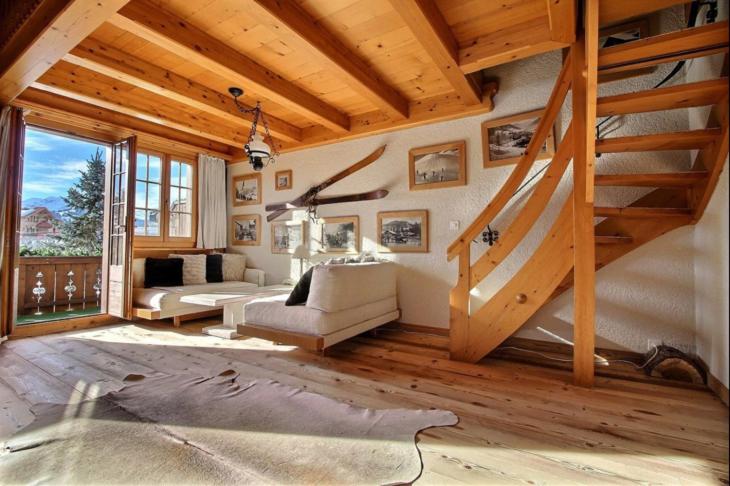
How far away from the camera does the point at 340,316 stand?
299 cm

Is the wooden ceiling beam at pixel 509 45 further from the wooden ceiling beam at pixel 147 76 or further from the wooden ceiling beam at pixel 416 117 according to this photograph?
the wooden ceiling beam at pixel 147 76

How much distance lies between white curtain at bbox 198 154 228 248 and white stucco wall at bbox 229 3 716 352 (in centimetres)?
133

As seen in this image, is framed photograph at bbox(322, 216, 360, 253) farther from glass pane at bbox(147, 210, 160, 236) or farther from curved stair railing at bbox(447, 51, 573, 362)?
glass pane at bbox(147, 210, 160, 236)

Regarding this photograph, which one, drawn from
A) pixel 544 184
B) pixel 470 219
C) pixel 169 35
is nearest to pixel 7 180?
pixel 169 35

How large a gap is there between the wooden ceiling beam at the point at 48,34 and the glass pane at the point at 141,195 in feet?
6.56

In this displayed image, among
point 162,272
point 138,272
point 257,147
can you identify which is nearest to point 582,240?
point 257,147

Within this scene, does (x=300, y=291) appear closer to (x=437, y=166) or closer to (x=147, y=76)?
(x=437, y=166)

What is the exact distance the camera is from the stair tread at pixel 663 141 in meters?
1.91

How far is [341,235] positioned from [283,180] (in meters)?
1.41

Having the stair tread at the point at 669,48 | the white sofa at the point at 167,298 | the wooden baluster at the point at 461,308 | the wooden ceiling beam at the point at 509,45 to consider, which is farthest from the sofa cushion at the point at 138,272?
the stair tread at the point at 669,48

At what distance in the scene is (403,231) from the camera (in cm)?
Result: 399

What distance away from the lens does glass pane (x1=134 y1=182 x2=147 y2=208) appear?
472 cm

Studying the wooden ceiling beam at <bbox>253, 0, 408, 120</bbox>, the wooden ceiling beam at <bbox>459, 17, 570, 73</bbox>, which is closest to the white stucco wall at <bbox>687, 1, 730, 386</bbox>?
the wooden ceiling beam at <bbox>459, 17, 570, 73</bbox>

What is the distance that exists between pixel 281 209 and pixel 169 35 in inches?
109
